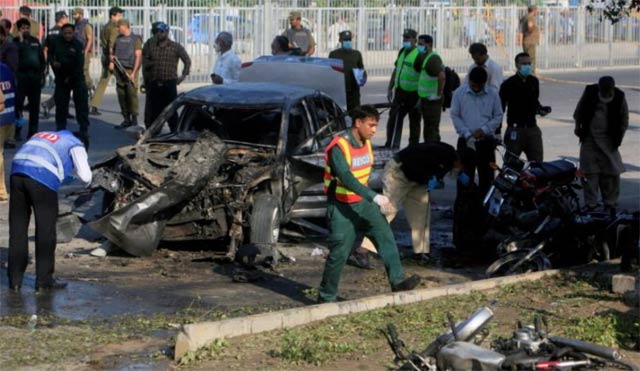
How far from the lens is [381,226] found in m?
9.95

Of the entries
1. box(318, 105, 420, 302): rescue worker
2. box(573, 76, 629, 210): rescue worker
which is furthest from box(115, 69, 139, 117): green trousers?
box(318, 105, 420, 302): rescue worker

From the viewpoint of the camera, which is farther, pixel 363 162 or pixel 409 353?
pixel 363 162

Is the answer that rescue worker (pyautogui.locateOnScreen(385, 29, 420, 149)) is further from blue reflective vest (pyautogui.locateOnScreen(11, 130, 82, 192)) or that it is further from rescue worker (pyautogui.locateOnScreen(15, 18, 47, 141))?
blue reflective vest (pyautogui.locateOnScreen(11, 130, 82, 192))

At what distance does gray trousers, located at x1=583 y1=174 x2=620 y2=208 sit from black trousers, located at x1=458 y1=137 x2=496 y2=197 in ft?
3.55

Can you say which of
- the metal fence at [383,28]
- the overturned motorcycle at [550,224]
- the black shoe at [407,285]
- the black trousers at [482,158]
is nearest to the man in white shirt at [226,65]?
the black trousers at [482,158]

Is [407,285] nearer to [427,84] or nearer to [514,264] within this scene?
[514,264]

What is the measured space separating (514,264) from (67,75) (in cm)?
1027

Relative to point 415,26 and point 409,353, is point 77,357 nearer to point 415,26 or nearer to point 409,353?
point 409,353

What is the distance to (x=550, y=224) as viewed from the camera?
11.1 metres

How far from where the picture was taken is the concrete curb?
26.3ft

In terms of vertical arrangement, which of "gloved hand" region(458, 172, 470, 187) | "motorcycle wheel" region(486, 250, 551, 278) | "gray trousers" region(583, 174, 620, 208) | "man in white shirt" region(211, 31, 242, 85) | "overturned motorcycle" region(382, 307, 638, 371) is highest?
"man in white shirt" region(211, 31, 242, 85)

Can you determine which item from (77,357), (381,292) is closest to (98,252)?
(381,292)

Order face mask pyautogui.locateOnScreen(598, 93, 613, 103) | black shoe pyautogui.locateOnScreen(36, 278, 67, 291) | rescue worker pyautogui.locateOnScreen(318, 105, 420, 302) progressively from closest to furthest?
rescue worker pyautogui.locateOnScreen(318, 105, 420, 302) → black shoe pyautogui.locateOnScreen(36, 278, 67, 291) → face mask pyautogui.locateOnScreen(598, 93, 613, 103)

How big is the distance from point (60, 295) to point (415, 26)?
84.9 ft
